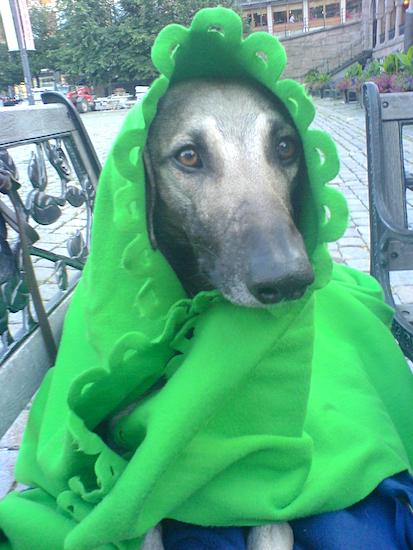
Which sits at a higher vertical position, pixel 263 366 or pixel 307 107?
pixel 307 107

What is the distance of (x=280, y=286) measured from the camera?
56.4 inches

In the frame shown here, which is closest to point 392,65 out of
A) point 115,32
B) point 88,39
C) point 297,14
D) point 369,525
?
point 369,525

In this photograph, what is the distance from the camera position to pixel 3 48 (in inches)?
2467

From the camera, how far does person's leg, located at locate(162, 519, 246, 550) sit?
66.0 inches

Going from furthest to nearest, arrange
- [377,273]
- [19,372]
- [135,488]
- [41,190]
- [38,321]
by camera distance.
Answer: [377,273]
[41,190]
[38,321]
[19,372]
[135,488]

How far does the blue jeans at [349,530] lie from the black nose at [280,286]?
69 centimetres

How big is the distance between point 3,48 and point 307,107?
2716 inches

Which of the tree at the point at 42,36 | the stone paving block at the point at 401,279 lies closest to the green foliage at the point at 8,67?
the tree at the point at 42,36

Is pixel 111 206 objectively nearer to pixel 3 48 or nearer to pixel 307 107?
pixel 307 107

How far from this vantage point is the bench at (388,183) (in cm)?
270

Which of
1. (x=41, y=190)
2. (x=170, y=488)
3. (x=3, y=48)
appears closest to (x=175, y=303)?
(x=170, y=488)

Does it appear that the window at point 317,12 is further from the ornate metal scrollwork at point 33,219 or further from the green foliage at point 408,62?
the ornate metal scrollwork at point 33,219

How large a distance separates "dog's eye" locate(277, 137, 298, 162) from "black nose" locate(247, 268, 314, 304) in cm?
52

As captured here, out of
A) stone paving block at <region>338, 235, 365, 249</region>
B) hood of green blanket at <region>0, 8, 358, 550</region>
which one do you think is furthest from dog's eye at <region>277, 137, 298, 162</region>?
stone paving block at <region>338, 235, 365, 249</region>
